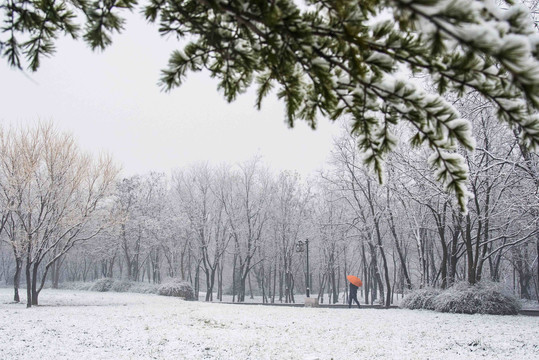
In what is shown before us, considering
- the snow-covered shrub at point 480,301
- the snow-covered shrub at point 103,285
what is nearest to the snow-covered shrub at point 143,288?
the snow-covered shrub at point 103,285

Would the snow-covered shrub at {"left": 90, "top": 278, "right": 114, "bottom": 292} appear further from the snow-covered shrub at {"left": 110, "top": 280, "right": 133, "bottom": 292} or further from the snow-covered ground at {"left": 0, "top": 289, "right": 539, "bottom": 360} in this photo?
the snow-covered ground at {"left": 0, "top": 289, "right": 539, "bottom": 360}

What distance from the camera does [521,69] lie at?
3.84ft

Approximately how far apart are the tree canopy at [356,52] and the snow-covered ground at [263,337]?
18.6 ft

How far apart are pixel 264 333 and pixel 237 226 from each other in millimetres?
21239

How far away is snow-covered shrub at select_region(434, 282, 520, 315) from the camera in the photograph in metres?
11.7

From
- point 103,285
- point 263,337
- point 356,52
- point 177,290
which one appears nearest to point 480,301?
point 263,337

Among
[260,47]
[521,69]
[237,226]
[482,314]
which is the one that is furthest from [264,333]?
[237,226]

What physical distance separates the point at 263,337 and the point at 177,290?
1662 centimetres

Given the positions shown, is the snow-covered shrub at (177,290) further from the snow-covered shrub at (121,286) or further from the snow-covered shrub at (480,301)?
the snow-covered shrub at (480,301)

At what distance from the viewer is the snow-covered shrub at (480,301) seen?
462 inches

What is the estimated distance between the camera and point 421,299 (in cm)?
1424

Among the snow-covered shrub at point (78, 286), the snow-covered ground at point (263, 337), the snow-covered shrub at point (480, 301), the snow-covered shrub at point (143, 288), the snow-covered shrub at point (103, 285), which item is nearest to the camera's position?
the snow-covered ground at point (263, 337)

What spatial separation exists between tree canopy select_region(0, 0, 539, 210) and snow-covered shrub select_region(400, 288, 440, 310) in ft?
45.1

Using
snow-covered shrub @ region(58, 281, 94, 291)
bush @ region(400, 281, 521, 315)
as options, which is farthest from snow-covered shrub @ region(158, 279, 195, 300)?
bush @ region(400, 281, 521, 315)
